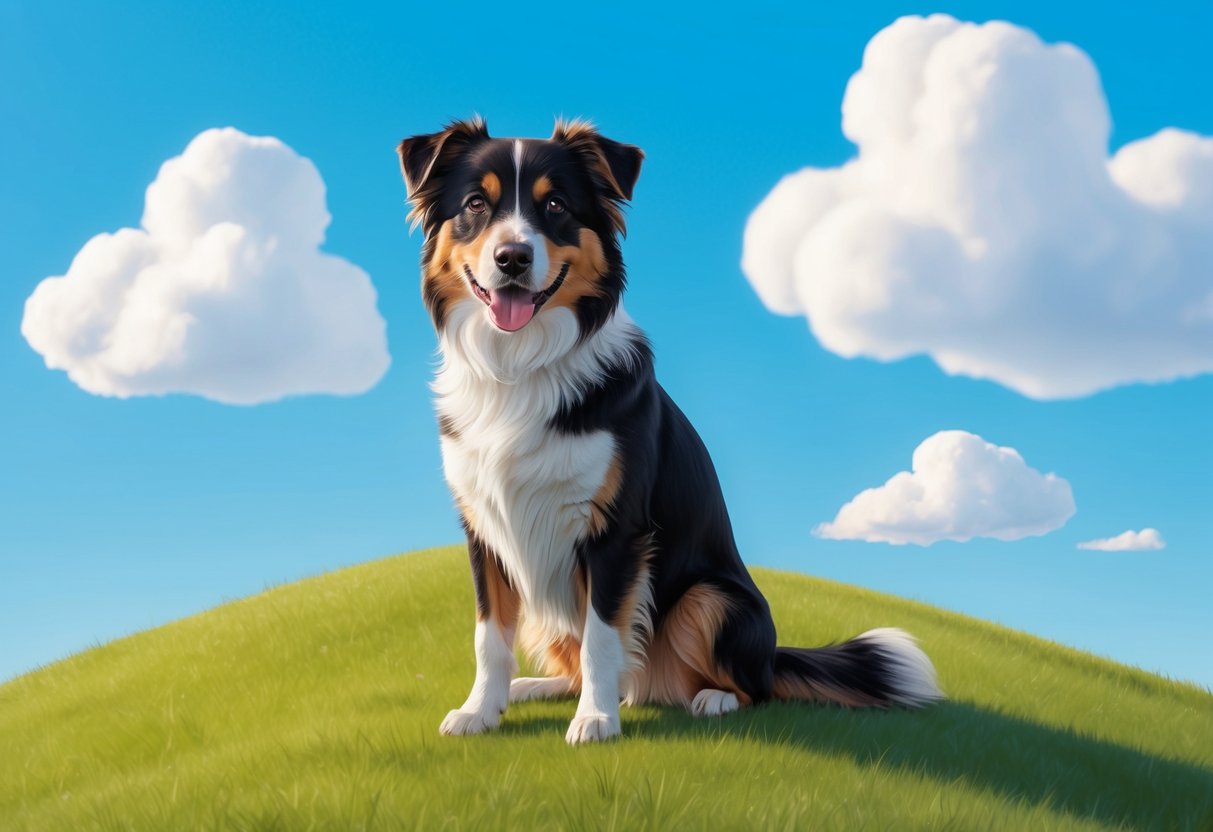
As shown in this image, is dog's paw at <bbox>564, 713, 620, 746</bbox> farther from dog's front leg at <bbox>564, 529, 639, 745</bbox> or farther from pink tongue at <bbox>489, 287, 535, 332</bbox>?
pink tongue at <bbox>489, 287, 535, 332</bbox>

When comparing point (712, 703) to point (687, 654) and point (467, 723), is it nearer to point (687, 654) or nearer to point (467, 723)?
point (687, 654)

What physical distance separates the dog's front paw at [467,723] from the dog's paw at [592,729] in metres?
0.44

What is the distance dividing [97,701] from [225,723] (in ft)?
6.40

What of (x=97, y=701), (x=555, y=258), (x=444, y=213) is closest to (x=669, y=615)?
(x=555, y=258)

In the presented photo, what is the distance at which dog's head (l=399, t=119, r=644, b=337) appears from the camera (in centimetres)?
436

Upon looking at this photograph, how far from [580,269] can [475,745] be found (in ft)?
6.83

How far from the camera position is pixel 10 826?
4.18 metres

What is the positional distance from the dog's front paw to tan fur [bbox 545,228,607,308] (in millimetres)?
1859

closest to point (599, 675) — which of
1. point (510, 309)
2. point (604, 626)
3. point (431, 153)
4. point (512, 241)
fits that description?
point (604, 626)

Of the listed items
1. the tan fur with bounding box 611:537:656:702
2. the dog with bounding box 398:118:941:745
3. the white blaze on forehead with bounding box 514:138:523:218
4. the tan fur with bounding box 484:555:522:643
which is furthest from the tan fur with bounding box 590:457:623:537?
the white blaze on forehead with bounding box 514:138:523:218

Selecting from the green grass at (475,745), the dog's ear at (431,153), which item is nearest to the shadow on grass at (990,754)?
the green grass at (475,745)

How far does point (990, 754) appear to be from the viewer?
201 inches

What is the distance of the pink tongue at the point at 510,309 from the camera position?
4438mm

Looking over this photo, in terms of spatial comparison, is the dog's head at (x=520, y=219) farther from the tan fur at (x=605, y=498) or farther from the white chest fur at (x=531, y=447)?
the tan fur at (x=605, y=498)
